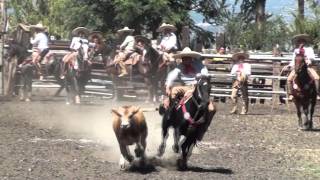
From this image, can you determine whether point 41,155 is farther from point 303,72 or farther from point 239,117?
point 239,117

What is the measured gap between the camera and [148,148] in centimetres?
1223

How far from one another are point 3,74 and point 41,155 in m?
13.5

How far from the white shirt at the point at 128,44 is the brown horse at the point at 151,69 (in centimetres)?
51

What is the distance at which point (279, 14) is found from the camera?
5431cm

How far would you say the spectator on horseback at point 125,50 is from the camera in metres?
22.4

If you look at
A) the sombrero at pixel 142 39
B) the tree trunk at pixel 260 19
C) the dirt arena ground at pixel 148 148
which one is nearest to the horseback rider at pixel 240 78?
the dirt arena ground at pixel 148 148

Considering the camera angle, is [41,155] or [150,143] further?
[150,143]

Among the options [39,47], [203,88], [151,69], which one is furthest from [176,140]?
[39,47]

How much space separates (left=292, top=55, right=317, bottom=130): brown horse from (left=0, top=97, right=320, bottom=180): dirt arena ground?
0.39 meters

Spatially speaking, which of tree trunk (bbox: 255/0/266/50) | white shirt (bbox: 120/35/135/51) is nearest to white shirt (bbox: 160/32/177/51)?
white shirt (bbox: 120/35/135/51)

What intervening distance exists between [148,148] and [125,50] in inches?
416

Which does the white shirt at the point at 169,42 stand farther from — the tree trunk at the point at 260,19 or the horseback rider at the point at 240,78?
the tree trunk at the point at 260,19

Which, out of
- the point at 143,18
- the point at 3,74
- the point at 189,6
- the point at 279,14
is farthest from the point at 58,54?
the point at 279,14

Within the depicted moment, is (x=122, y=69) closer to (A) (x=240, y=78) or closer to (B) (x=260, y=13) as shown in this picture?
(A) (x=240, y=78)
